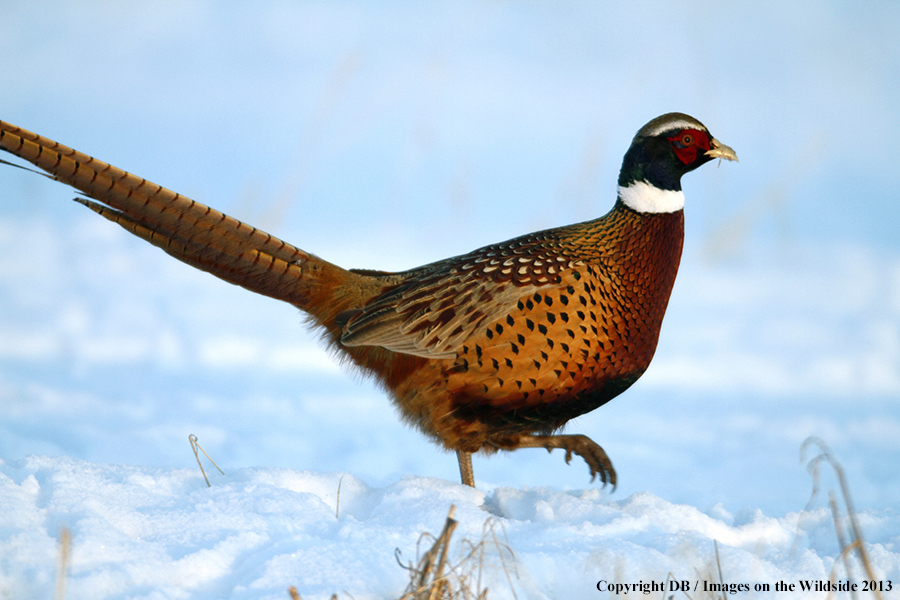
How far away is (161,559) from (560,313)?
100 inches

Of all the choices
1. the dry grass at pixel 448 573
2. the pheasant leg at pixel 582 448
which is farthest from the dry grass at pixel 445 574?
the pheasant leg at pixel 582 448

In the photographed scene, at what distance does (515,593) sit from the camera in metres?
2.92

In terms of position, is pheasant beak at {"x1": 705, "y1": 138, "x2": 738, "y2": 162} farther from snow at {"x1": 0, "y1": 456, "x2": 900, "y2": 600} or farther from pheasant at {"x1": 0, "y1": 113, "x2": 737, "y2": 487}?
snow at {"x1": 0, "y1": 456, "x2": 900, "y2": 600}

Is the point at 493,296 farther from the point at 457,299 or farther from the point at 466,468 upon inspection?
the point at 466,468

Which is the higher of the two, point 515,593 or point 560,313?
point 560,313

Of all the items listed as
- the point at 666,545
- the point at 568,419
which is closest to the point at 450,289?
the point at 568,419

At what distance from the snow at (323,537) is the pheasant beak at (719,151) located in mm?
2330

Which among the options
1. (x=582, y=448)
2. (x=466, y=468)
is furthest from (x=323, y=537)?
(x=582, y=448)

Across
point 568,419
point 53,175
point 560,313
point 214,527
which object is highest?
point 53,175

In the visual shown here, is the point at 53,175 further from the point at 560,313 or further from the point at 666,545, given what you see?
the point at 666,545

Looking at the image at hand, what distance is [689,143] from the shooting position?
5074mm

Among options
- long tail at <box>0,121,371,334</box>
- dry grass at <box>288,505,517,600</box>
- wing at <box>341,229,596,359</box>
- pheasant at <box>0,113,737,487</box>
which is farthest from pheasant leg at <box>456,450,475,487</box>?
dry grass at <box>288,505,517,600</box>

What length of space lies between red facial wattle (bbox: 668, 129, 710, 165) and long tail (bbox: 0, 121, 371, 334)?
7.54ft

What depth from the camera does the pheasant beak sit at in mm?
5113
